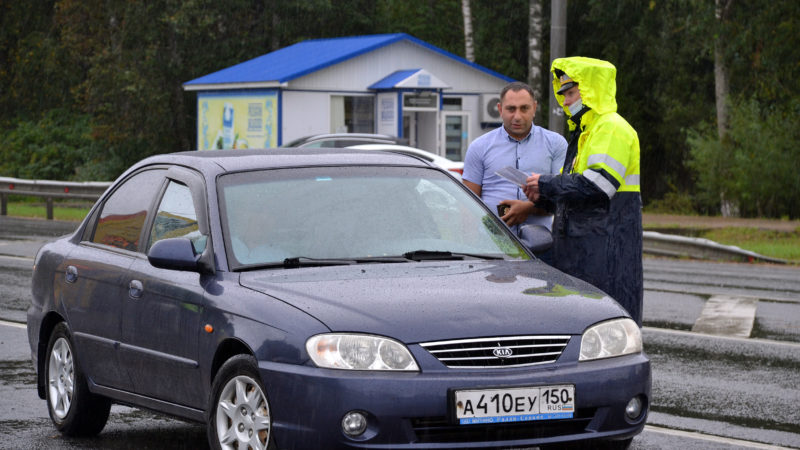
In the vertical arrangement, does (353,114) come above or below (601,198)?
below

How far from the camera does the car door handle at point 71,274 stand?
724 cm

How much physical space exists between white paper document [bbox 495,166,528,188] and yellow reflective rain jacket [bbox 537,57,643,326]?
0.56 metres

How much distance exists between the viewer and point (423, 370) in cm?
515

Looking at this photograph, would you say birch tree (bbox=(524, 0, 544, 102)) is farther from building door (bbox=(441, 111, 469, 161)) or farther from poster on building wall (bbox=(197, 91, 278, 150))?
poster on building wall (bbox=(197, 91, 278, 150))

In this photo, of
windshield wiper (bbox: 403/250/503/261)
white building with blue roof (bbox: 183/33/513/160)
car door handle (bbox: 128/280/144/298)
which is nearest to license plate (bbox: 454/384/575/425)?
windshield wiper (bbox: 403/250/503/261)

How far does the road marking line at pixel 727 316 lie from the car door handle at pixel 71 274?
6.10 m

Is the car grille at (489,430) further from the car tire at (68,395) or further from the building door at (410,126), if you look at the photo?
the building door at (410,126)

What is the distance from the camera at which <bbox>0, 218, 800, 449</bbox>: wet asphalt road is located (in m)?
7.16

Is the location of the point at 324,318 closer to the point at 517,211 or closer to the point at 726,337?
the point at 517,211

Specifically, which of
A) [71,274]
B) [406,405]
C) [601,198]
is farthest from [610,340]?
[71,274]

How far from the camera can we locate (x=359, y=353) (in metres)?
5.18

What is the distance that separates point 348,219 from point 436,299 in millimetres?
978

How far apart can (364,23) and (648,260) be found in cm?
3445

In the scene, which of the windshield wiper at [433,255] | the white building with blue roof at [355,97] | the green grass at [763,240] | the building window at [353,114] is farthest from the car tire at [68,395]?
the building window at [353,114]
